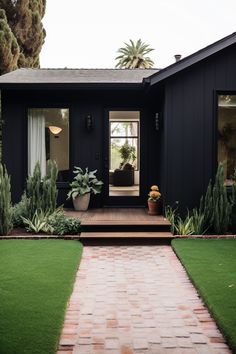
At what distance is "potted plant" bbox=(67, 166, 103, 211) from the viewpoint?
31.6ft

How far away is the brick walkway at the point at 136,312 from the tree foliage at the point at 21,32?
15000 millimetres

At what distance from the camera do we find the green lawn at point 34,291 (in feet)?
11.2

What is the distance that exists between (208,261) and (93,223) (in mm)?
2555

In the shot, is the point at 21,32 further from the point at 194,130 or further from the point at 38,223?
the point at 38,223

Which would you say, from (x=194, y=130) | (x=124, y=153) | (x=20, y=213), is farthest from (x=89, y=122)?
(x=124, y=153)

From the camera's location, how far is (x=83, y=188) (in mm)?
9680

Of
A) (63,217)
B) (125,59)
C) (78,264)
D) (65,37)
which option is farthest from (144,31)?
(78,264)

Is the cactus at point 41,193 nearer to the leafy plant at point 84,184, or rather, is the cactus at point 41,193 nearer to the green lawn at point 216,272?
the leafy plant at point 84,184

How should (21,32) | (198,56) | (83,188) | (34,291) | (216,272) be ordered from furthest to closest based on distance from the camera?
(21,32) < (83,188) < (198,56) < (216,272) < (34,291)

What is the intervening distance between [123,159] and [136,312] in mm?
9785

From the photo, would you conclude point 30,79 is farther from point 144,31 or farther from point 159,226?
point 144,31

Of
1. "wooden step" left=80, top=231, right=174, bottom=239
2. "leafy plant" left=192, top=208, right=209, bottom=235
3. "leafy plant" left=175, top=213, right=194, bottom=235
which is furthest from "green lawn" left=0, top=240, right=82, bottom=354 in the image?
"leafy plant" left=192, top=208, right=209, bottom=235

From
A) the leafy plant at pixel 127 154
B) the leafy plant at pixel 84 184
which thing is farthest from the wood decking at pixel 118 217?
the leafy plant at pixel 127 154

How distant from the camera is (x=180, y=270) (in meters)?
5.79
